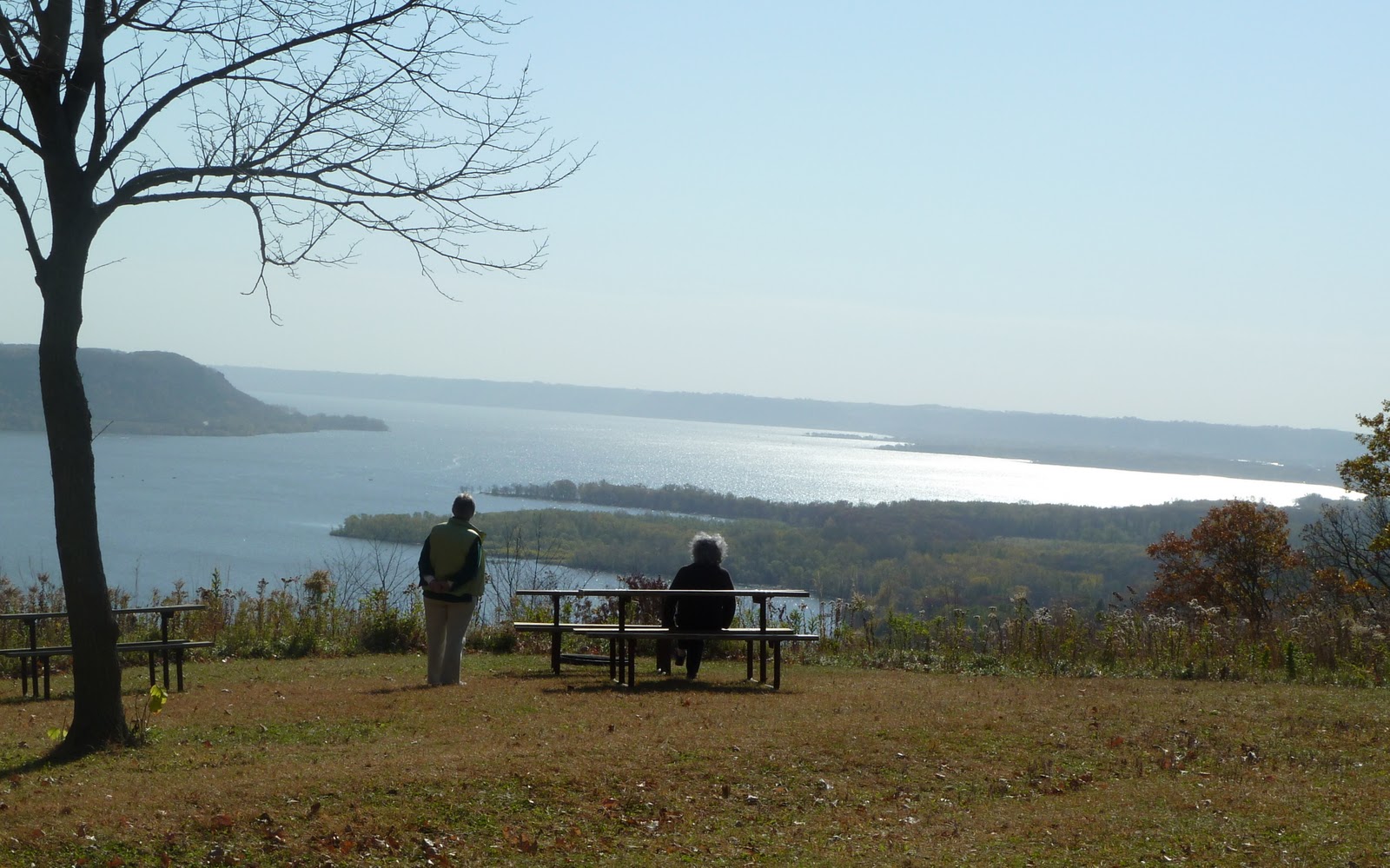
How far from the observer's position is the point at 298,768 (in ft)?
21.6

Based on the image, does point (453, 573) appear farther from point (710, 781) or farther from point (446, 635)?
point (710, 781)

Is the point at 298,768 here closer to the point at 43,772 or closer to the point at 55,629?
the point at 43,772

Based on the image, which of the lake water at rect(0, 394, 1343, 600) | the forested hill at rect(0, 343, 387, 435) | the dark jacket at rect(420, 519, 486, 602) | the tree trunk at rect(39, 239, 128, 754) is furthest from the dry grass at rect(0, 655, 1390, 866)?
the forested hill at rect(0, 343, 387, 435)

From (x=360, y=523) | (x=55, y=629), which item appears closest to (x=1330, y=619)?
(x=55, y=629)

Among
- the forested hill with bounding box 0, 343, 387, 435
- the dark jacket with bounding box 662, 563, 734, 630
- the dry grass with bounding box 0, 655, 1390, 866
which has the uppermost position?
the forested hill with bounding box 0, 343, 387, 435

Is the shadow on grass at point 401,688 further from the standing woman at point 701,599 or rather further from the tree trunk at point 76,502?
the tree trunk at point 76,502

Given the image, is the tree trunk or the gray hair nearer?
the tree trunk

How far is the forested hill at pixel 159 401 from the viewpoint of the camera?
4331cm

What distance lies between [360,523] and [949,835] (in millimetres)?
38525

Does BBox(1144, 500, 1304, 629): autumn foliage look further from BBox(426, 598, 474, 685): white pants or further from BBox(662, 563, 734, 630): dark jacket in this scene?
BBox(426, 598, 474, 685): white pants

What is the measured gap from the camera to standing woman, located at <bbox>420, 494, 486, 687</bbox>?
33.8ft

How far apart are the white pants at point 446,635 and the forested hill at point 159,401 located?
32273 mm

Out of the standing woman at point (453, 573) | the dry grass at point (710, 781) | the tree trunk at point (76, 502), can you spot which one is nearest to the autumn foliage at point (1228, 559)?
the dry grass at point (710, 781)

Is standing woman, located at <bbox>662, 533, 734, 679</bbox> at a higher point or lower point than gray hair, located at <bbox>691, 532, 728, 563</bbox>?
lower
